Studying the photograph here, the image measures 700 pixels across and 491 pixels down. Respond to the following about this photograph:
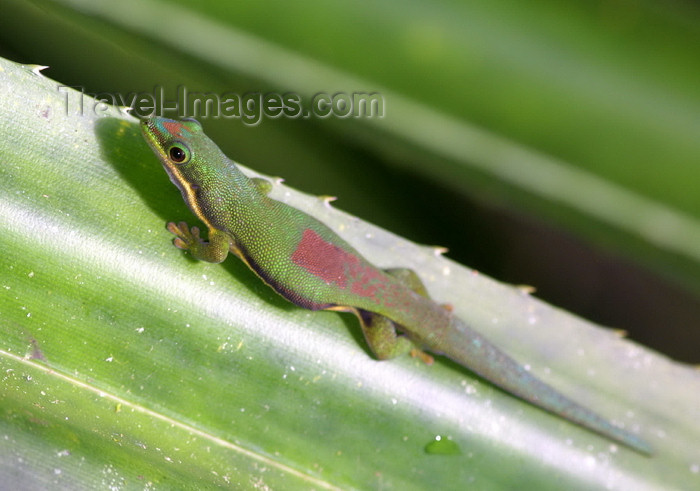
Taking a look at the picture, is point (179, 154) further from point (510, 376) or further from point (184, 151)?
point (510, 376)

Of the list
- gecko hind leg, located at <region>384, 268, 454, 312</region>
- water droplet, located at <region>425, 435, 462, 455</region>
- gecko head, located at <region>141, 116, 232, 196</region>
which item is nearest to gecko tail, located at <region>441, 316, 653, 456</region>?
gecko hind leg, located at <region>384, 268, 454, 312</region>

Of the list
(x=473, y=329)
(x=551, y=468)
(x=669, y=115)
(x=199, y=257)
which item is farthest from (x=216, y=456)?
(x=669, y=115)

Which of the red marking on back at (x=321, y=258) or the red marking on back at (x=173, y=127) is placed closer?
the red marking on back at (x=173, y=127)

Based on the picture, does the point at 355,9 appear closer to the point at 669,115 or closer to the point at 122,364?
the point at 669,115

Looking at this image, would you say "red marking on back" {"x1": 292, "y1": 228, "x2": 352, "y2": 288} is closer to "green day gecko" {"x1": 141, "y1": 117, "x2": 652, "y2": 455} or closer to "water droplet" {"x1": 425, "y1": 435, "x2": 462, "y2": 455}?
A: "green day gecko" {"x1": 141, "y1": 117, "x2": 652, "y2": 455}

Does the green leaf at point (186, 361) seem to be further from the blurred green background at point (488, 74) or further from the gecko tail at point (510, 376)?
the blurred green background at point (488, 74)

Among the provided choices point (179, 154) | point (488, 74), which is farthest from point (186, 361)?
point (488, 74)

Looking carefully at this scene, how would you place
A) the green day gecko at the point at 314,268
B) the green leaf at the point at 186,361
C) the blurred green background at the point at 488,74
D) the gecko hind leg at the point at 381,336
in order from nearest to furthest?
the green leaf at the point at 186,361 → the green day gecko at the point at 314,268 → the blurred green background at the point at 488,74 → the gecko hind leg at the point at 381,336

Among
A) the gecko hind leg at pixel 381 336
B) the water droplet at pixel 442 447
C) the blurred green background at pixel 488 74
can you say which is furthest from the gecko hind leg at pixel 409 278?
the water droplet at pixel 442 447
